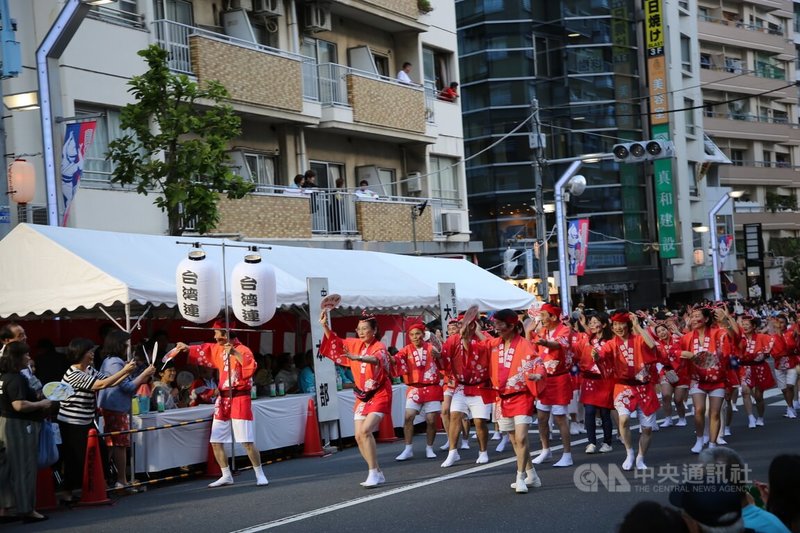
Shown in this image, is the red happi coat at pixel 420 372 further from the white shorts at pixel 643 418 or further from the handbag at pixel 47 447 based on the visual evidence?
the handbag at pixel 47 447

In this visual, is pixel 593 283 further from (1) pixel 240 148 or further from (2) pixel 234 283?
(2) pixel 234 283

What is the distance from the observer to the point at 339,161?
87.5ft

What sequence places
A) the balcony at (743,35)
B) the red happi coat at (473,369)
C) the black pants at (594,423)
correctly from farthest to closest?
the balcony at (743,35) < the black pants at (594,423) < the red happi coat at (473,369)

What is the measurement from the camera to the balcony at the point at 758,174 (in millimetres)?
61406

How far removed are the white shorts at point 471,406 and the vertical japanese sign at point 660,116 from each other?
112 feet

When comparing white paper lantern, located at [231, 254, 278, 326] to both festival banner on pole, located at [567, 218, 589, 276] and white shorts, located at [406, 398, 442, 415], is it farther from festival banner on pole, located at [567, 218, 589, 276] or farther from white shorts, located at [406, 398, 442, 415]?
festival banner on pole, located at [567, 218, 589, 276]

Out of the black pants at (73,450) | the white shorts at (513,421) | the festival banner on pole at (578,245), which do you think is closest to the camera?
the white shorts at (513,421)

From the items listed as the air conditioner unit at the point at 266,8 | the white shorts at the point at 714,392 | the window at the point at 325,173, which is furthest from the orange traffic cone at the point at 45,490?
the window at the point at 325,173

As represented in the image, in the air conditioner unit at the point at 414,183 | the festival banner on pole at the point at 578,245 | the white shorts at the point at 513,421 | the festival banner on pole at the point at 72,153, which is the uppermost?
the air conditioner unit at the point at 414,183

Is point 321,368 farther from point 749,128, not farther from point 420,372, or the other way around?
point 749,128

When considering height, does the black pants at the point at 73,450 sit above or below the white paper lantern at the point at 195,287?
below

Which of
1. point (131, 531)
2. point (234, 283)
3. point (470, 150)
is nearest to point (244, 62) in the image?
point (234, 283)

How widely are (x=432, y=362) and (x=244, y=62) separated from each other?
10258 mm

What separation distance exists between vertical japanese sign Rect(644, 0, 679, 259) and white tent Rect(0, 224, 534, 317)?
30.9 meters
